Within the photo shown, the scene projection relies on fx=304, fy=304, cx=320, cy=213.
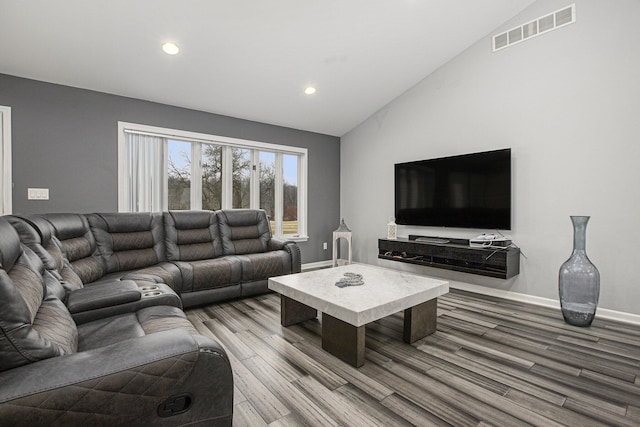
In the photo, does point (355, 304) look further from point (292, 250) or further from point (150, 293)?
point (292, 250)

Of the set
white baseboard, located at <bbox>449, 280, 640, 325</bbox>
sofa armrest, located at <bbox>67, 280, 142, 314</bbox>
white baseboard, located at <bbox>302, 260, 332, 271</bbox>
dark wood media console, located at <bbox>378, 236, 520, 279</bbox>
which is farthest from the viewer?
white baseboard, located at <bbox>302, 260, 332, 271</bbox>

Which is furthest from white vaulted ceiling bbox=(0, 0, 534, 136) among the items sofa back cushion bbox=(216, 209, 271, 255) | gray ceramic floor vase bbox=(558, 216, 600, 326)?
gray ceramic floor vase bbox=(558, 216, 600, 326)

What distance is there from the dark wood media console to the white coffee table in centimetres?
110

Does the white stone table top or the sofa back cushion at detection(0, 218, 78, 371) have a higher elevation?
the sofa back cushion at detection(0, 218, 78, 371)

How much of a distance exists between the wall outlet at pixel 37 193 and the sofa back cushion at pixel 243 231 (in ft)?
5.77

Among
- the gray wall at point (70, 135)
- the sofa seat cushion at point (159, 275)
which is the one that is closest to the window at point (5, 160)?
the gray wall at point (70, 135)

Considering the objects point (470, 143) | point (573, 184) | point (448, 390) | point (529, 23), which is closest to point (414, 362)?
point (448, 390)

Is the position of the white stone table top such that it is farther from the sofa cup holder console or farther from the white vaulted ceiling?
the white vaulted ceiling

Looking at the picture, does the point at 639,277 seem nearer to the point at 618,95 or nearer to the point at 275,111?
the point at 618,95

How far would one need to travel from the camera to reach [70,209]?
3.39 m

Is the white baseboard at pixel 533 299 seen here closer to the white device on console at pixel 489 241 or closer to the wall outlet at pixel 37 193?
the white device on console at pixel 489 241

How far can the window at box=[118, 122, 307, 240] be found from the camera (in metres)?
3.81

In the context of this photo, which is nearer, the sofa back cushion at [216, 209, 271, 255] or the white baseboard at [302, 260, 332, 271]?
the sofa back cushion at [216, 209, 271, 255]

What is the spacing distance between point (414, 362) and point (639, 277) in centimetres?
239
